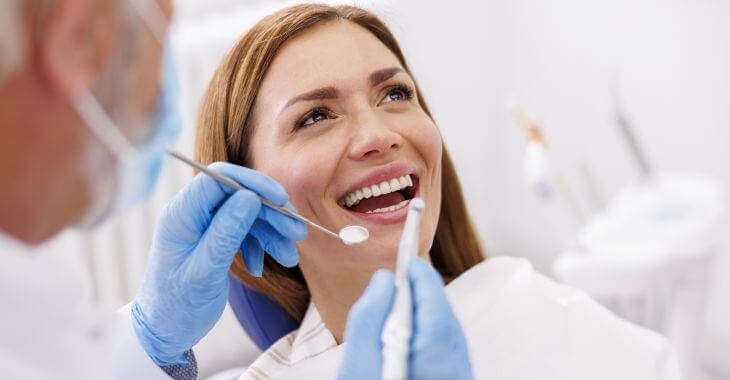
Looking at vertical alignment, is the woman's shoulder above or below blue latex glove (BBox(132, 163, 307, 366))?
below

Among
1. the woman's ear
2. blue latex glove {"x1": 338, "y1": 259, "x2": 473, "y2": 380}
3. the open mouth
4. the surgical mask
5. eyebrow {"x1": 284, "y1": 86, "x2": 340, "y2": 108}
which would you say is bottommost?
blue latex glove {"x1": 338, "y1": 259, "x2": 473, "y2": 380}

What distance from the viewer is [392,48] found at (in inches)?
55.8

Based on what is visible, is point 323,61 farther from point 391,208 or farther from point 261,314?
point 261,314

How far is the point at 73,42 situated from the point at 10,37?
0.05 meters

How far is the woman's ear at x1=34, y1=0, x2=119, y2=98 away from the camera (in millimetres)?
583

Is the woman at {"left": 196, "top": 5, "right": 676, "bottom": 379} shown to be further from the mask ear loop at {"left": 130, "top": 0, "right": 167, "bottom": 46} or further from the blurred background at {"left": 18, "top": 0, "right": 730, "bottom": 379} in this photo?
the mask ear loop at {"left": 130, "top": 0, "right": 167, "bottom": 46}

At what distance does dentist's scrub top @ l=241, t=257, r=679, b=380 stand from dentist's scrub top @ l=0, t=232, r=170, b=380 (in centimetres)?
62

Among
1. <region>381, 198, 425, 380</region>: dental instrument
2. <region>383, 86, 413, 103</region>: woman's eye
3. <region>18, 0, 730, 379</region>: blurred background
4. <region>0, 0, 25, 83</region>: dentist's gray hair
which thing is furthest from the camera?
<region>18, 0, 730, 379</region>: blurred background

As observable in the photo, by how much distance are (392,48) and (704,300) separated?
1324 mm

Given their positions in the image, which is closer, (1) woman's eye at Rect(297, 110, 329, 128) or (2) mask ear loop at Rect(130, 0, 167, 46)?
(2) mask ear loop at Rect(130, 0, 167, 46)

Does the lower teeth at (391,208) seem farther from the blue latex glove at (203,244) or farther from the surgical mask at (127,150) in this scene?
the surgical mask at (127,150)

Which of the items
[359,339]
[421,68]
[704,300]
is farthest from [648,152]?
[359,339]

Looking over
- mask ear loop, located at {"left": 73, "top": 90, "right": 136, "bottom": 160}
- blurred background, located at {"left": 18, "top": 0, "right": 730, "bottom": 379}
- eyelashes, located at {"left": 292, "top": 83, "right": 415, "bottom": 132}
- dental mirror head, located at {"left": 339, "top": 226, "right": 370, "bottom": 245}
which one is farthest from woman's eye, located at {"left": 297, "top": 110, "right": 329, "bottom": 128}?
mask ear loop, located at {"left": 73, "top": 90, "right": 136, "bottom": 160}

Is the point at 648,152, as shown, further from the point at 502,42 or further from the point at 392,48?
the point at 392,48
